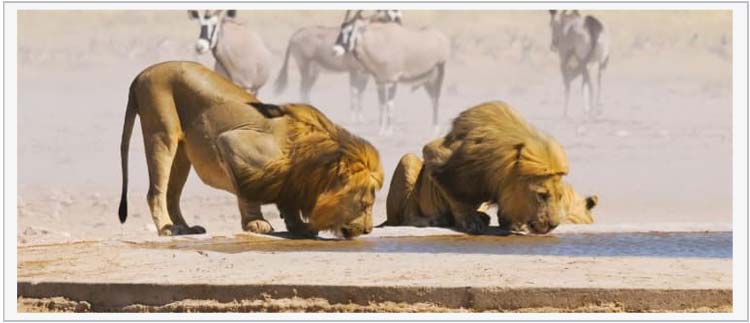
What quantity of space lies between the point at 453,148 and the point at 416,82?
47.3 feet

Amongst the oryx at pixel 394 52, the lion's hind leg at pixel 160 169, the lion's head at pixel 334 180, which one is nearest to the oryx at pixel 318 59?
the oryx at pixel 394 52

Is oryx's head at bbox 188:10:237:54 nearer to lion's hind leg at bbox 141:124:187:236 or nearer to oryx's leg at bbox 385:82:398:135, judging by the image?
oryx's leg at bbox 385:82:398:135

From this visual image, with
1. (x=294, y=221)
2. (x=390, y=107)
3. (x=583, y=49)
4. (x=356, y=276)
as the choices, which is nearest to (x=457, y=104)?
(x=583, y=49)

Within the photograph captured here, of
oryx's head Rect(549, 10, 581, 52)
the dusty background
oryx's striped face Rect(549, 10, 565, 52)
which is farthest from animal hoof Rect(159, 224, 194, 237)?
oryx's striped face Rect(549, 10, 565, 52)

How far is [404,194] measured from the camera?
11.5 m

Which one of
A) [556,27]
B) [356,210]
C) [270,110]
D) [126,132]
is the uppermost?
[556,27]

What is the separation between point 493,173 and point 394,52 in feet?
47.7

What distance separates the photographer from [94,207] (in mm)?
19703

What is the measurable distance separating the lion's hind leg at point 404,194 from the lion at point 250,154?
36.4 inches

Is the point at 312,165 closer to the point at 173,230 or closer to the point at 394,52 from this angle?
the point at 173,230

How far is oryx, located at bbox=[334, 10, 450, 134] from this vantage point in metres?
24.9

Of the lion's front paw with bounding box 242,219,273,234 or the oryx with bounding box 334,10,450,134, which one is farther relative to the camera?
the oryx with bounding box 334,10,450,134
